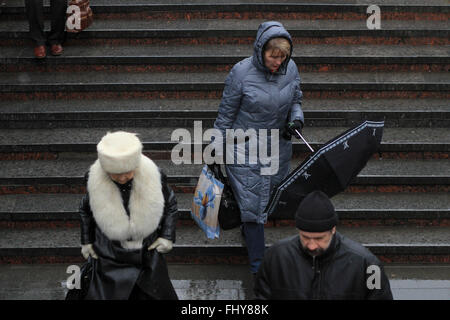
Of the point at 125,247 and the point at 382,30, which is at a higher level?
the point at 382,30

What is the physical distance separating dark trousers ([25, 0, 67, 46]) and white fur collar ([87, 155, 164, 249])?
3824mm

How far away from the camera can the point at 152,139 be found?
296 inches

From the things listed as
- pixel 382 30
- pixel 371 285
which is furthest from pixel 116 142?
pixel 382 30

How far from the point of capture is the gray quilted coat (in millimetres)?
5621

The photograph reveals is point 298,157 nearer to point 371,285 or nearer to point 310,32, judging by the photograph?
point 310,32

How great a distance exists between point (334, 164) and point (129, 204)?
5.83 feet

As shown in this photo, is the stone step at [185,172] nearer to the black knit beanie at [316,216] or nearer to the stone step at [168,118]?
the stone step at [168,118]

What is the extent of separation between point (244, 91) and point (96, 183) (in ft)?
5.06

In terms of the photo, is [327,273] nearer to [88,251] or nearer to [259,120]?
[88,251]

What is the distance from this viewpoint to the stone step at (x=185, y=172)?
281 inches

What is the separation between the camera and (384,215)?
272 inches

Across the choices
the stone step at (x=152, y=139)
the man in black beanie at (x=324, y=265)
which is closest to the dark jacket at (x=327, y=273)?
the man in black beanie at (x=324, y=265)

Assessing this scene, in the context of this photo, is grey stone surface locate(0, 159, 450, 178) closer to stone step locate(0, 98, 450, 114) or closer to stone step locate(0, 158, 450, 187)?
stone step locate(0, 158, 450, 187)

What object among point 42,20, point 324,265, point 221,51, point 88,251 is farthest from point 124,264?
point 42,20
